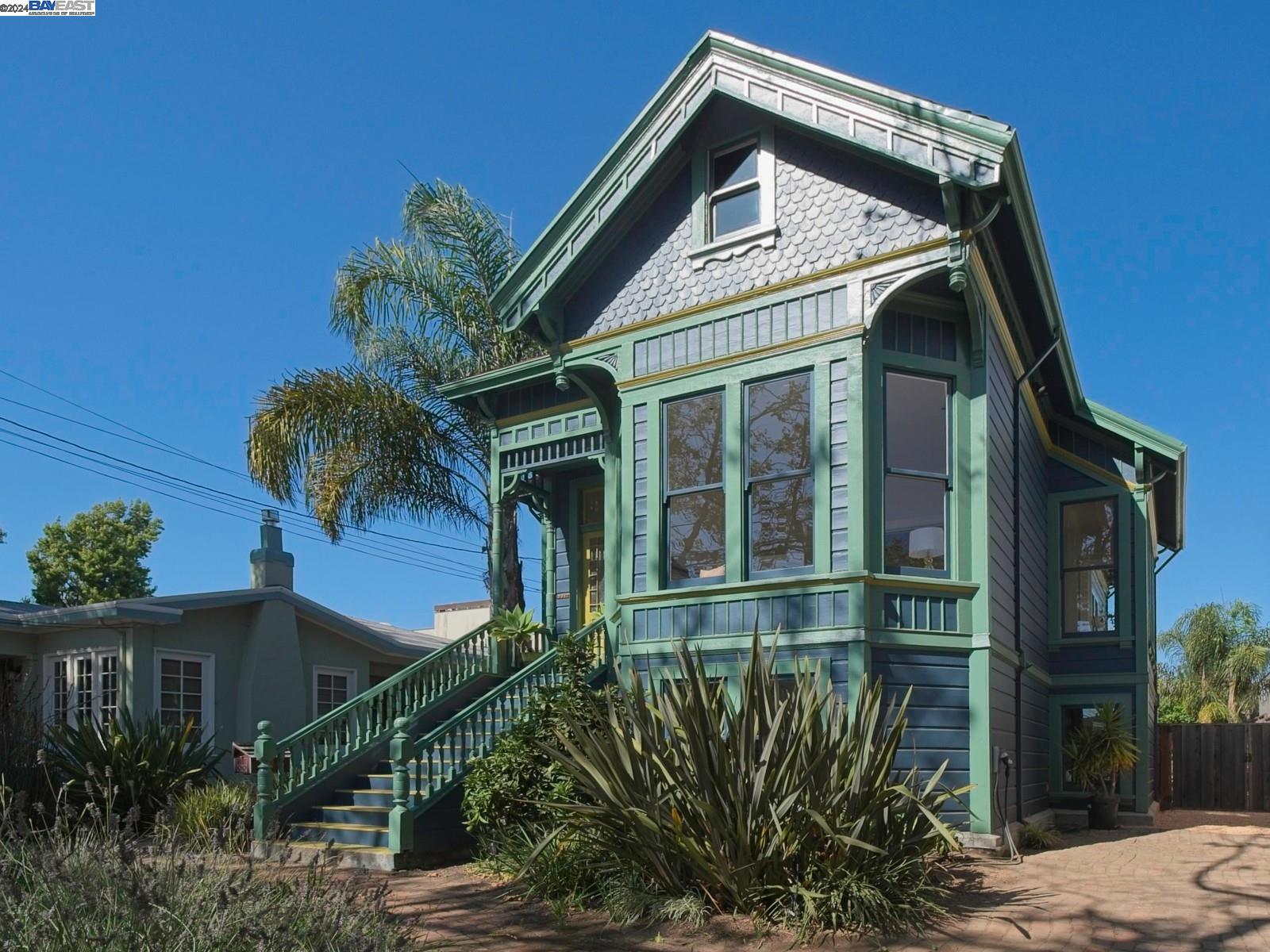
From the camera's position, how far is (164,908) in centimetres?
471

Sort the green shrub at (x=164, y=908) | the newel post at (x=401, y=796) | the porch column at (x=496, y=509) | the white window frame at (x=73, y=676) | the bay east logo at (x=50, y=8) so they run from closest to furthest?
the green shrub at (x=164, y=908) → the newel post at (x=401, y=796) → the bay east logo at (x=50, y=8) → the white window frame at (x=73, y=676) → the porch column at (x=496, y=509)

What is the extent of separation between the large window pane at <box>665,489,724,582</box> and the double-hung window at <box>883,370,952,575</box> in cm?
180

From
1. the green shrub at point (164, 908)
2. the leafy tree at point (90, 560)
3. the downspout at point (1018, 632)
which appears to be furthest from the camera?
the leafy tree at point (90, 560)

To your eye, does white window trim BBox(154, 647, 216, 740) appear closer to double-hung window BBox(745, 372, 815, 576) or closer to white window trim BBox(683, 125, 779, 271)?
double-hung window BBox(745, 372, 815, 576)

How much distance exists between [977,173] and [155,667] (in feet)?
40.2

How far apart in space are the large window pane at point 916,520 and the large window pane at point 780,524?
0.81m

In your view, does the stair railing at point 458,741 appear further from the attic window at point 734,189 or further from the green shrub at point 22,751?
the attic window at point 734,189

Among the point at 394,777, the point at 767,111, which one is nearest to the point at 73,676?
the point at 394,777

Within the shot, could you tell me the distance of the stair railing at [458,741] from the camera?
1048cm

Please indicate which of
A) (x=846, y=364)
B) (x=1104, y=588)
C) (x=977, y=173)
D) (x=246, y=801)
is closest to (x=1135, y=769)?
(x=1104, y=588)

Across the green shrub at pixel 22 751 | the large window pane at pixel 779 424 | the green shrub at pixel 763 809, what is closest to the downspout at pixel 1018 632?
the large window pane at pixel 779 424

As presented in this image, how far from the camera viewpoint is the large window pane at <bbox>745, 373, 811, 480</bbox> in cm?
1149

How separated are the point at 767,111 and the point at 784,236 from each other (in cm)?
128

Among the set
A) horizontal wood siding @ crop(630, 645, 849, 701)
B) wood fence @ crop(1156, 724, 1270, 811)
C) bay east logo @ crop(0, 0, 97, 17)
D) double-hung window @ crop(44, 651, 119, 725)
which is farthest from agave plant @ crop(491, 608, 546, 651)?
wood fence @ crop(1156, 724, 1270, 811)
